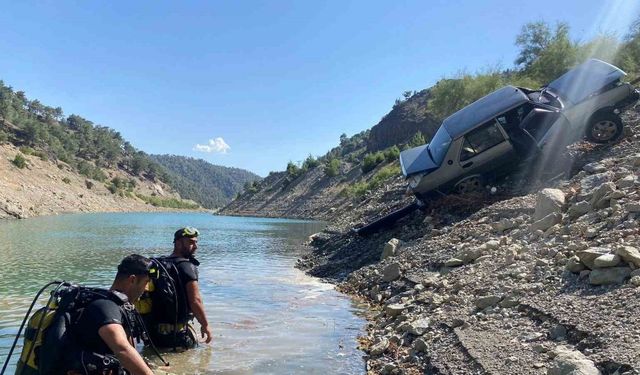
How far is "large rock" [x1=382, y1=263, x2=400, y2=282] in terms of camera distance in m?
11.5

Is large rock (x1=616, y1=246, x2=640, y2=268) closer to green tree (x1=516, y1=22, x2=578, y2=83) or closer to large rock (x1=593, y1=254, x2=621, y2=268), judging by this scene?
large rock (x1=593, y1=254, x2=621, y2=268)

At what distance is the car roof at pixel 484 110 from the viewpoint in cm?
1423

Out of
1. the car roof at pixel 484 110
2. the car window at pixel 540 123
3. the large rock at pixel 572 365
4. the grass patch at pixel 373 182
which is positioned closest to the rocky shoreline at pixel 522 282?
the large rock at pixel 572 365

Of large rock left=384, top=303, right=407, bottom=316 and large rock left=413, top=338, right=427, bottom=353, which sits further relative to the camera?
large rock left=384, top=303, right=407, bottom=316

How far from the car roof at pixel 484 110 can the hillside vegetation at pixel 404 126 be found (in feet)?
53.0

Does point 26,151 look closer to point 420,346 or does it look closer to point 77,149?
point 77,149

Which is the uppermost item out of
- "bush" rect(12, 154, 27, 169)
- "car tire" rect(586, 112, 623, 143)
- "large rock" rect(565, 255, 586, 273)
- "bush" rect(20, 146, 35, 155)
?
"bush" rect(20, 146, 35, 155)

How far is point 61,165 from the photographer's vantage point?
11169cm

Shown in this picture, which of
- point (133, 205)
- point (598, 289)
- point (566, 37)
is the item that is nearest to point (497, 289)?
point (598, 289)

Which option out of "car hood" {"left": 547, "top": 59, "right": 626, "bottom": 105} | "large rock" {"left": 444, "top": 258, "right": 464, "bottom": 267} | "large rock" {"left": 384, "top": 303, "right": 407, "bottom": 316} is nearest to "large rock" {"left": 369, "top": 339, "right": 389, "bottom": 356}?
"large rock" {"left": 384, "top": 303, "right": 407, "bottom": 316}

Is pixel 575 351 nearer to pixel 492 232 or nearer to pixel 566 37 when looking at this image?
pixel 492 232

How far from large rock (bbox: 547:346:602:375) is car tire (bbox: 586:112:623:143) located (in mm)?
10623

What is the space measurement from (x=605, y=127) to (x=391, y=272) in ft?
25.0

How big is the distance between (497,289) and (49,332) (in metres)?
6.22
